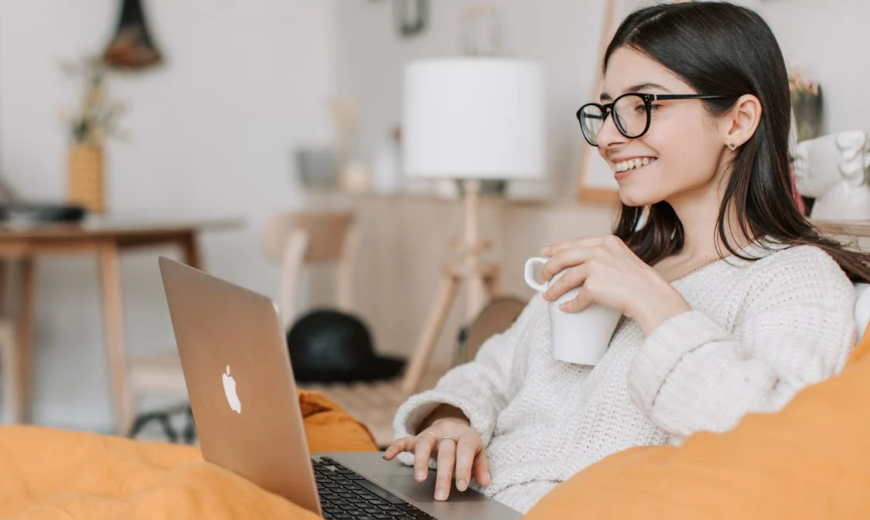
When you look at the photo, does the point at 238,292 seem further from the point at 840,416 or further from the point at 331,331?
the point at 331,331

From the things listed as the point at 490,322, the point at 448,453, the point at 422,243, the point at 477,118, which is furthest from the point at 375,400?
the point at 448,453

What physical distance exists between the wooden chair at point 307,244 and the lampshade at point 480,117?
3.40 ft

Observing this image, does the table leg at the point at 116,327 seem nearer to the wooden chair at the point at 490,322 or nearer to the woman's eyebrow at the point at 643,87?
the wooden chair at the point at 490,322

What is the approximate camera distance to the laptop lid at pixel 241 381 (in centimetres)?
87

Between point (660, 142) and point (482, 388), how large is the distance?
41 cm

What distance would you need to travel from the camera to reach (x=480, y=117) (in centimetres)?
237

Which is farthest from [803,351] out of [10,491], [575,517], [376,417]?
[376,417]

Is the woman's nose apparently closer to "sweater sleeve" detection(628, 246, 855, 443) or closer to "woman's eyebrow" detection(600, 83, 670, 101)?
"woman's eyebrow" detection(600, 83, 670, 101)

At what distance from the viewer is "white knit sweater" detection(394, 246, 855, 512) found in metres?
0.96

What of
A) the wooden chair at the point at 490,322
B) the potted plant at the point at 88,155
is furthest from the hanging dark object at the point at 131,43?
the wooden chair at the point at 490,322

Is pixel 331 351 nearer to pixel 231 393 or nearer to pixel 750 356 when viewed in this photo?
pixel 231 393

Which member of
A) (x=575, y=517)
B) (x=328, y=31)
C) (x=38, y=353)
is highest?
(x=328, y=31)

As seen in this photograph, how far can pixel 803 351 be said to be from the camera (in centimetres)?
99

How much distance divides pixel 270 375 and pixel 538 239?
6.18 feet
